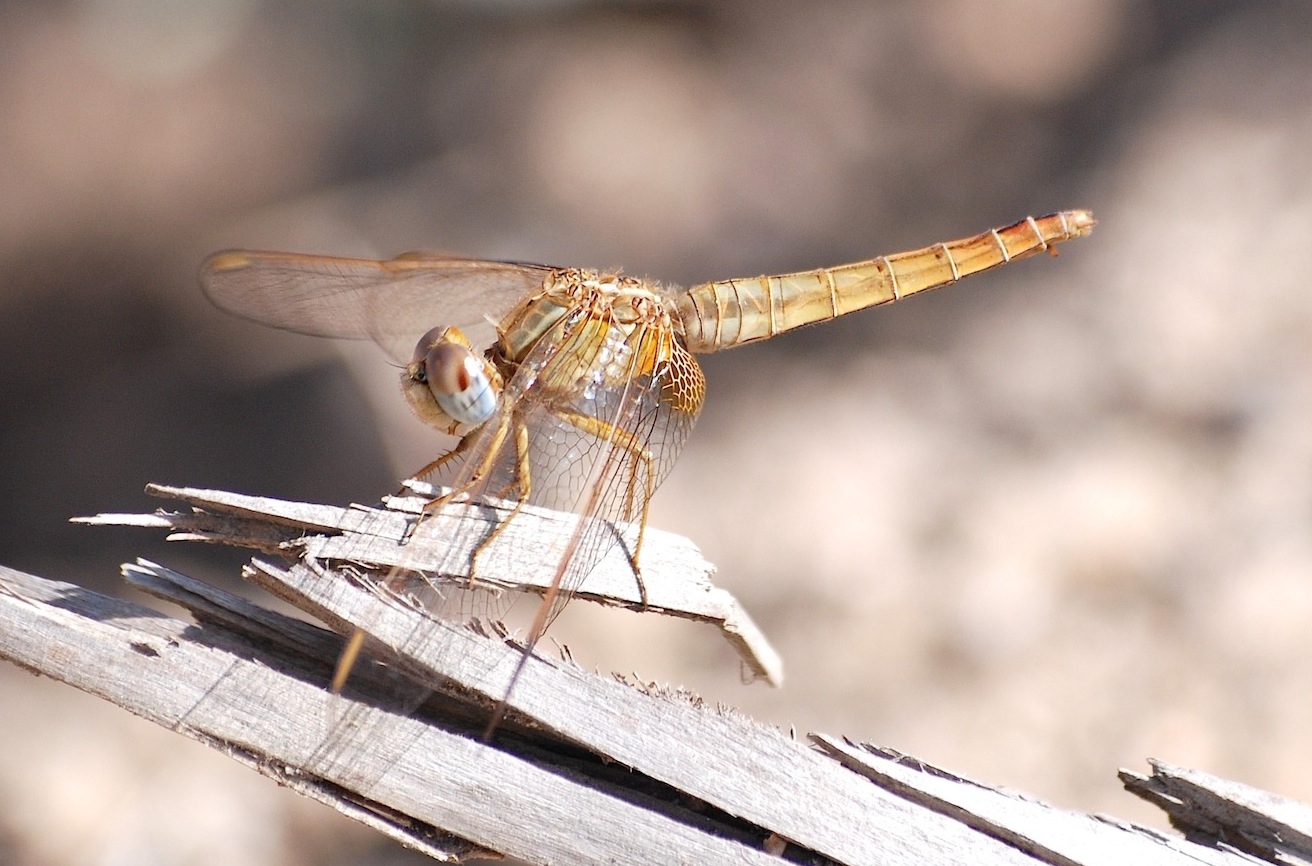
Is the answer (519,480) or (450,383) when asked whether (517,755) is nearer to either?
(519,480)

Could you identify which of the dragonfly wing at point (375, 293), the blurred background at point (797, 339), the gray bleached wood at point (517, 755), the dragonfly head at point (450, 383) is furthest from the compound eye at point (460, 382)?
the blurred background at point (797, 339)

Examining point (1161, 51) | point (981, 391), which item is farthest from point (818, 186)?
point (1161, 51)

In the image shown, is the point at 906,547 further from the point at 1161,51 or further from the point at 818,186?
the point at 1161,51

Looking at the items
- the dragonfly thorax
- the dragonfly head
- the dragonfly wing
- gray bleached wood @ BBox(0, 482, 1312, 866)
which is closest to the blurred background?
the dragonfly wing

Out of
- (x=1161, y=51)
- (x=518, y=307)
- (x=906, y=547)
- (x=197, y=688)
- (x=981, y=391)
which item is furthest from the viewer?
(x=1161, y=51)

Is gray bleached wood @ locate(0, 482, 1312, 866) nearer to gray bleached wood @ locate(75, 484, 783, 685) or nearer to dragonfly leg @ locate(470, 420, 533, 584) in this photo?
gray bleached wood @ locate(75, 484, 783, 685)
